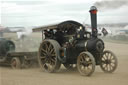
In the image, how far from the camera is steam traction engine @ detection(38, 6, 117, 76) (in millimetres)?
8930

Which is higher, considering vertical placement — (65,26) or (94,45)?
(65,26)

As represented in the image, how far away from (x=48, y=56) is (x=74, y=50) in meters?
1.14

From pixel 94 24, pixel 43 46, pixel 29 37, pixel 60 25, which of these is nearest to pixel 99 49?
pixel 94 24

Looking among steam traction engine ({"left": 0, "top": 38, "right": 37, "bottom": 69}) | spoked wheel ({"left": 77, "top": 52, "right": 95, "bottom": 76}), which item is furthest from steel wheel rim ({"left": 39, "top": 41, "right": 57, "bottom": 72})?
spoked wheel ({"left": 77, "top": 52, "right": 95, "bottom": 76})

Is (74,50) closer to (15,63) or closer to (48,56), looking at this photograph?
(48,56)

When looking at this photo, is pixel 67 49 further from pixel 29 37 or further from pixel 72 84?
pixel 29 37

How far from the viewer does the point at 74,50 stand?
31.2 feet

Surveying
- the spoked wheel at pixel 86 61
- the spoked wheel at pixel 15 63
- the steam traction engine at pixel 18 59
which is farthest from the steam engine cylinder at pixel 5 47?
the spoked wheel at pixel 86 61

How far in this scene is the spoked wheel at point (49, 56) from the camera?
959 centimetres

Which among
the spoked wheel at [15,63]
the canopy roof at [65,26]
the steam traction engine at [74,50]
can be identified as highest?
the canopy roof at [65,26]

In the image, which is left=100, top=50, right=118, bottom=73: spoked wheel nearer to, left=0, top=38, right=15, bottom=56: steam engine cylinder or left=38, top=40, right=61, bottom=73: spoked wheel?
left=38, top=40, right=61, bottom=73: spoked wheel

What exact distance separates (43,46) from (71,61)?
1438mm

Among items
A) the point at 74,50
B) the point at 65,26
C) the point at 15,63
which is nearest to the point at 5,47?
the point at 15,63

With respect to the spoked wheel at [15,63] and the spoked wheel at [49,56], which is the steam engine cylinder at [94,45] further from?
the spoked wheel at [15,63]
